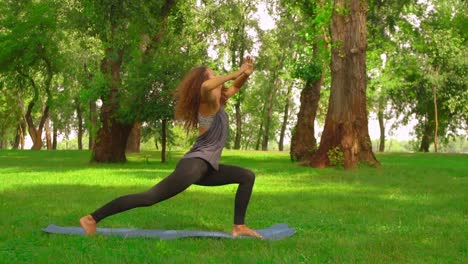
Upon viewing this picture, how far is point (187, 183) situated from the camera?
6543 mm

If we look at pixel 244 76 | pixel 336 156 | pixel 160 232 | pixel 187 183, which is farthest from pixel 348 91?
pixel 187 183

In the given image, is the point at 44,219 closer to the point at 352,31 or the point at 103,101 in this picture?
the point at 352,31

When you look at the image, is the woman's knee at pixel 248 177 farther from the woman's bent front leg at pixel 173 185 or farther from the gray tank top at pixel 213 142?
the woman's bent front leg at pixel 173 185

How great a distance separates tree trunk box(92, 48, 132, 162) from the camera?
2495 centimetres

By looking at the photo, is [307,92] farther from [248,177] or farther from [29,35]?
[248,177]

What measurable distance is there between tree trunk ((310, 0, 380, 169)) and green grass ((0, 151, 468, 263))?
16.7ft

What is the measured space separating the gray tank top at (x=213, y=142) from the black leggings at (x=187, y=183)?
7 centimetres

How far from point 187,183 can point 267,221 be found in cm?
228

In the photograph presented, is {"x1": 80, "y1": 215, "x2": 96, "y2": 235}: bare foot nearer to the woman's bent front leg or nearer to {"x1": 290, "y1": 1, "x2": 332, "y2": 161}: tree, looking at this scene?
the woman's bent front leg

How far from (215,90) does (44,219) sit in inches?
133

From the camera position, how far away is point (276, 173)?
1934cm

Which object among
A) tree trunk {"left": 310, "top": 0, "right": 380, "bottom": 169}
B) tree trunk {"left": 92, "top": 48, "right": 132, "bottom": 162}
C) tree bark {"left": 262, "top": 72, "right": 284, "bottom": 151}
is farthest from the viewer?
tree bark {"left": 262, "top": 72, "right": 284, "bottom": 151}

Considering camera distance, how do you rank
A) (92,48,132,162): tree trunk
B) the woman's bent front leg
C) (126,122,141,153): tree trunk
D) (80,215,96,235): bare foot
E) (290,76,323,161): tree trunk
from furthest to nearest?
(126,122,141,153): tree trunk < (290,76,323,161): tree trunk < (92,48,132,162): tree trunk < (80,215,96,235): bare foot < the woman's bent front leg

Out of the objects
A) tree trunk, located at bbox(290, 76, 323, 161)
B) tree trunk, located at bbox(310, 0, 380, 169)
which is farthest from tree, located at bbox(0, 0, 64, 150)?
tree trunk, located at bbox(310, 0, 380, 169)
